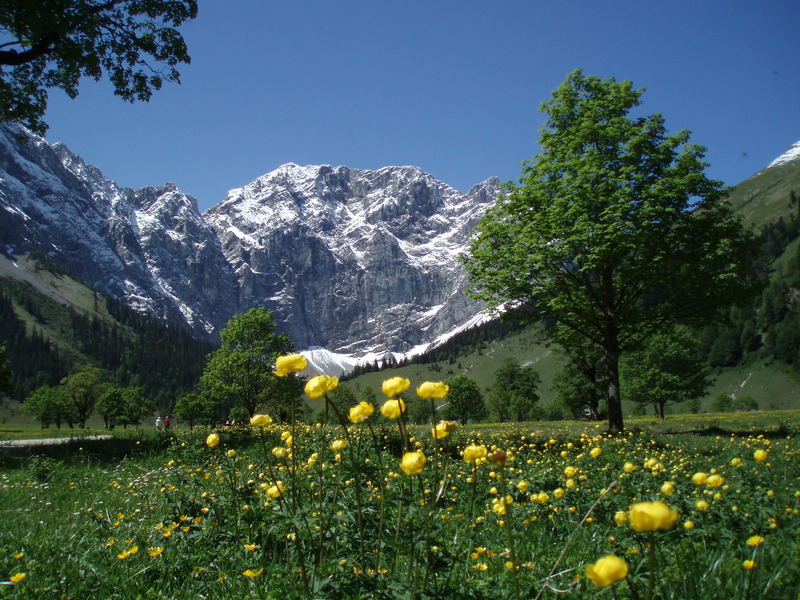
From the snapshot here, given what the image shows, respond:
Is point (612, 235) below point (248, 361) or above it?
above

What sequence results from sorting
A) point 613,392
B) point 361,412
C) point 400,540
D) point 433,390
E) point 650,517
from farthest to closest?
point 613,392, point 361,412, point 433,390, point 400,540, point 650,517

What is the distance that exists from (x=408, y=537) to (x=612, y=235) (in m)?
15.4

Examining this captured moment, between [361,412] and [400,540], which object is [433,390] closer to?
[361,412]

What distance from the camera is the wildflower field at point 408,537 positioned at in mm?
2436

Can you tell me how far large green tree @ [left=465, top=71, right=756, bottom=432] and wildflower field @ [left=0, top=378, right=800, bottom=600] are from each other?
11.1 m

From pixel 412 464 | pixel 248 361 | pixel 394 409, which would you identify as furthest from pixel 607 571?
pixel 248 361

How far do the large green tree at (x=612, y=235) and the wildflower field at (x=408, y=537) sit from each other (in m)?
11.1

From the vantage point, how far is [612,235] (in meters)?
15.8

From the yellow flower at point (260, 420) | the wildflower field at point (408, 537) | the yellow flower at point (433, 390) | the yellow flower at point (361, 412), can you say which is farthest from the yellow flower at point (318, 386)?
the yellow flower at point (260, 420)

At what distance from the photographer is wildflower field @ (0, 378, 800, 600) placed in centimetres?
244

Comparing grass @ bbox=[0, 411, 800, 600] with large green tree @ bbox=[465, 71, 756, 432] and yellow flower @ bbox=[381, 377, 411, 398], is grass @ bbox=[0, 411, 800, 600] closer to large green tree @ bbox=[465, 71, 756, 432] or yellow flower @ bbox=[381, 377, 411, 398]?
→ yellow flower @ bbox=[381, 377, 411, 398]

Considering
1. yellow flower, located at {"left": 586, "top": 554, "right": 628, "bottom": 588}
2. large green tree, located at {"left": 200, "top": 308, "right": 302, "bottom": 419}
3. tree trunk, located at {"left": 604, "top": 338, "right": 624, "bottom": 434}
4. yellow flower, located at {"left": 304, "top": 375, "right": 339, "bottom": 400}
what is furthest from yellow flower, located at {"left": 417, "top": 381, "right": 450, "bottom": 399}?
large green tree, located at {"left": 200, "top": 308, "right": 302, "bottom": 419}

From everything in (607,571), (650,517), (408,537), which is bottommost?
(408,537)

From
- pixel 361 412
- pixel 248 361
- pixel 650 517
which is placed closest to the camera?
pixel 650 517
